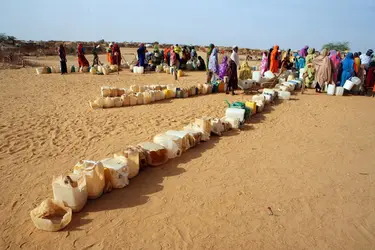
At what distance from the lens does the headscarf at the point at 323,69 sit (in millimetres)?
8887

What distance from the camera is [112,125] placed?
18.8ft

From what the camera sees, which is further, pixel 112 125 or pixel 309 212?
pixel 112 125

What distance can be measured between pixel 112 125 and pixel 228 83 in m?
4.37

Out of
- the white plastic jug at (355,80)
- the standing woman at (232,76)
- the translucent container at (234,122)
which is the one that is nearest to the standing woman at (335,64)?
the white plastic jug at (355,80)

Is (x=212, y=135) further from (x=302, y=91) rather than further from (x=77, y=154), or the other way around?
(x=302, y=91)

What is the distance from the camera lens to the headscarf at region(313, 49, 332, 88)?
8.89 metres

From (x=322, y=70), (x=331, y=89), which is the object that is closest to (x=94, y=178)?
(x=322, y=70)

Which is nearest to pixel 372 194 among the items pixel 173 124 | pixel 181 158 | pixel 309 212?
pixel 309 212

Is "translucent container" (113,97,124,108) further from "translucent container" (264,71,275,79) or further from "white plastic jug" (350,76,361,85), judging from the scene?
"white plastic jug" (350,76,361,85)

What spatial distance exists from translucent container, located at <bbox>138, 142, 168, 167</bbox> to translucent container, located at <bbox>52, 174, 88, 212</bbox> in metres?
1.13

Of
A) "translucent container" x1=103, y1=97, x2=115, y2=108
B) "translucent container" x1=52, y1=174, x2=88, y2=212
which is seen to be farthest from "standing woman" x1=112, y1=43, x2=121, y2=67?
"translucent container" x1=52, y1=174, x2=88, y2=212

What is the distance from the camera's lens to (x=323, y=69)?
29.5 ft

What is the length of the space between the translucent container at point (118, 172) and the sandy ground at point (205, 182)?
119 mm

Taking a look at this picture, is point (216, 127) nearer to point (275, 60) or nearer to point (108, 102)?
point (108, 102)
